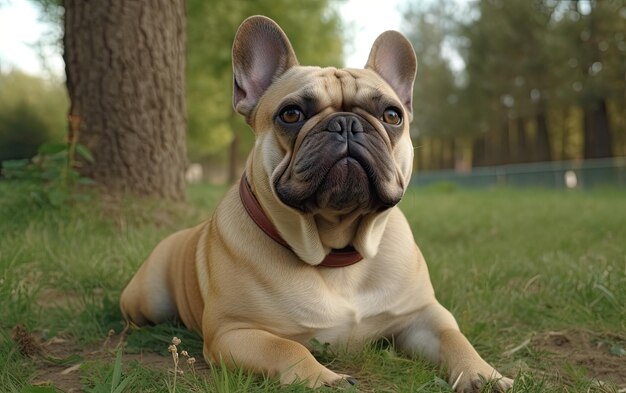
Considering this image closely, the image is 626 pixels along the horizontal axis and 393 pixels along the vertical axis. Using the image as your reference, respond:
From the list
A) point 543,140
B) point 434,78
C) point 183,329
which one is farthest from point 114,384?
point 434,78

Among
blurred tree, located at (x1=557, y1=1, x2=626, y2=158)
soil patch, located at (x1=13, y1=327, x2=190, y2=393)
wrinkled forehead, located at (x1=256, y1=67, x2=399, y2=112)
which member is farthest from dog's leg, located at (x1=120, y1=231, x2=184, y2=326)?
blurred tree, located at (x1=557, y1=1, x2=626, y2=158)

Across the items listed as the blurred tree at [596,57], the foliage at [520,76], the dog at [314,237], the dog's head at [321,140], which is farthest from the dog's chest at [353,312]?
the blurred tree at [596,57]

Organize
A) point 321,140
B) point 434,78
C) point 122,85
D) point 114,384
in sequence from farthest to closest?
point 434,78 < point 122,85 < point 321,140 < point 114,384

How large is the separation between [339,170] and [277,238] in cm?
48

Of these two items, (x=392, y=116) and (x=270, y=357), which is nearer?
(x=270, y=357)

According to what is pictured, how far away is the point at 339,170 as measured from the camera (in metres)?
2.36

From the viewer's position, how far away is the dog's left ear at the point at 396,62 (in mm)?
3082

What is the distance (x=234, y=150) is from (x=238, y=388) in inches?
871

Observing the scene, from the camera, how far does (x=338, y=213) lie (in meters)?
2.61

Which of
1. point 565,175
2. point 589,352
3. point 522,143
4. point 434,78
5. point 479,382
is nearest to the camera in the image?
point 479,382

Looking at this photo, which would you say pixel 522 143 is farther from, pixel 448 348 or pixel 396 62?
pixel 448 348

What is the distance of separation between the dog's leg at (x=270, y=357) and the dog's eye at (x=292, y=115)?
87cm

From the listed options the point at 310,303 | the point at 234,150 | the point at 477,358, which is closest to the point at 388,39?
the point at 310,303

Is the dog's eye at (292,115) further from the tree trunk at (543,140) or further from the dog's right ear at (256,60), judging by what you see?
the tree trunk at (543,140)
